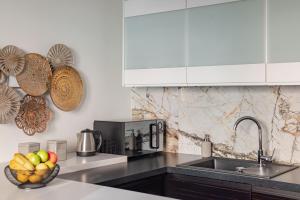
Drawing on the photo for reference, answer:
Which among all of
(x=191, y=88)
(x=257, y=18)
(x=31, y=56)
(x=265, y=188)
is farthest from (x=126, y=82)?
(x=265, y=188)

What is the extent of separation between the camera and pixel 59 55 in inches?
126

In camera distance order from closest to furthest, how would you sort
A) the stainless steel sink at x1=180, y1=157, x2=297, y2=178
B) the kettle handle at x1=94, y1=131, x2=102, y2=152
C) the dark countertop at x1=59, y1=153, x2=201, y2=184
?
the dark countertop at x1=59, y1=153, x2=201, y2=184
the stainless steel sink at x1=180, y1=157, x2=297, y2=178
the kettle handle at x1=94, y1=131, x2=102, y2=152

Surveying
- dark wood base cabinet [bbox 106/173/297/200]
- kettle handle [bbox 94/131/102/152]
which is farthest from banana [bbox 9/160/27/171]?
kettle handle [bbox 94/131/102/152]

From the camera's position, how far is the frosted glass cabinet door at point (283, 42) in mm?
2693

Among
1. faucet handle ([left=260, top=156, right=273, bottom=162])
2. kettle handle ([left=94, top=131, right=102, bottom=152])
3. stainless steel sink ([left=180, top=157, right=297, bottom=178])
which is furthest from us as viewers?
kettle handle ([left=94, top=131, right=102, bottom=152])

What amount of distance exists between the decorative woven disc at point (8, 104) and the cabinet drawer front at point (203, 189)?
121 cm

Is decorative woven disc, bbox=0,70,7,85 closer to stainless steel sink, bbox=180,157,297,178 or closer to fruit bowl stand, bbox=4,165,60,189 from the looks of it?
fruit bowl stand, bbox=4,165,60,189

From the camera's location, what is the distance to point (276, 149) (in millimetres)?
3129

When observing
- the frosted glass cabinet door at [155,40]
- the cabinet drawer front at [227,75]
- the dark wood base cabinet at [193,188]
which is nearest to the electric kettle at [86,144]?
the dark wood base cabinet at [193,188]

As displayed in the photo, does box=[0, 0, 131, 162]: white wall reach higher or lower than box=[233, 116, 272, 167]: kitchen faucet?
higher

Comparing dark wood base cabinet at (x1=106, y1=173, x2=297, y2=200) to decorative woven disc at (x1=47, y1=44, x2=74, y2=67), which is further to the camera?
decorative woven disc at (x1=47, y1=44, x2=74, y2=67)

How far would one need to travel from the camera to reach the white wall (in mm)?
2945

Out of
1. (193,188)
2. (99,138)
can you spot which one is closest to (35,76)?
(99,138)

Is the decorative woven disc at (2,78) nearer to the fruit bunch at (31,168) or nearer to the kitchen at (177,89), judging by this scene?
the kitchen at (177,89)
